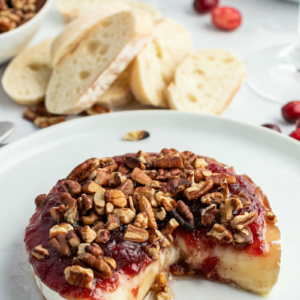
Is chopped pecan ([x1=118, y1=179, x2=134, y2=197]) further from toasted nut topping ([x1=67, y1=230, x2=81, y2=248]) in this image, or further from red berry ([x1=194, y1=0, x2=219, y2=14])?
red berry ([x1=194, y1=0, x2=219, y2=14])

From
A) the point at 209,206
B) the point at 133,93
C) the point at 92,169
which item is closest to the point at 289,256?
the point at 209,206

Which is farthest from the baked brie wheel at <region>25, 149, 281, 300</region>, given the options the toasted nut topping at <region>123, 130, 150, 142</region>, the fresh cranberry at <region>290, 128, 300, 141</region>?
the fresh cranberry at <region>290, 128, 300, 141</region>

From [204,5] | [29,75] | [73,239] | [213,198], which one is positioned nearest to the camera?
[73,239]

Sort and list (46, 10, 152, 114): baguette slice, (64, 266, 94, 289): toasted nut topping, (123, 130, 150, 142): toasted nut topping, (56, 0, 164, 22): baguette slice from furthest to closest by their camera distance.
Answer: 1. (56, 0, 164, 22): baguette slice
2. (46, 10, 152, 114): baguette slice
3. (123, 130, 150, 142): toasted nut topping
4. (64, 266, 94, 289): toasted nut topping

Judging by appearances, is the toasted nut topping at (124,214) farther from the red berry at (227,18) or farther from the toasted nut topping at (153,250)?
A: the red berry at (227,18)

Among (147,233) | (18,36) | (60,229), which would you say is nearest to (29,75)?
(18,36)

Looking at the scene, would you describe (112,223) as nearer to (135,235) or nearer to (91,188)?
(135,235)
